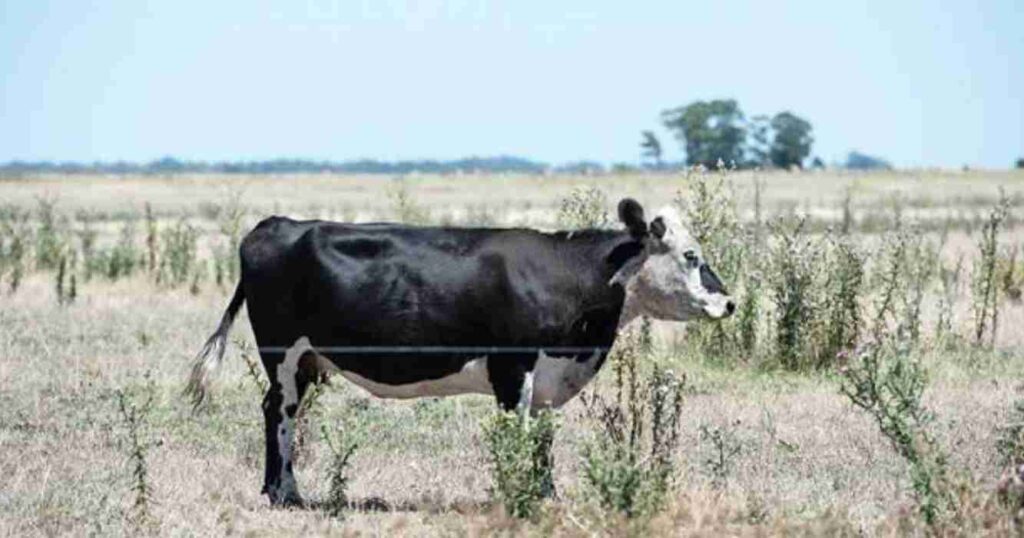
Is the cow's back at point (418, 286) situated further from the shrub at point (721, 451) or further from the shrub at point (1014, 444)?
the shrub at point (1014, 444)

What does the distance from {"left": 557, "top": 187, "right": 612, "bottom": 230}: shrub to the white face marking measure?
164 inches

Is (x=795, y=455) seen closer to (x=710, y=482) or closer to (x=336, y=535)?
(x=710, y=482)

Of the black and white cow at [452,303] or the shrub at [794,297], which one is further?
the shrub at [794,297]

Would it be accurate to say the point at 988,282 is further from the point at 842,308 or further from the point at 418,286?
the point at 418,286

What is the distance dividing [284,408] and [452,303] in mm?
1217

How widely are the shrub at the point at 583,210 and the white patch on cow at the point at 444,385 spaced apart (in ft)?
14.7

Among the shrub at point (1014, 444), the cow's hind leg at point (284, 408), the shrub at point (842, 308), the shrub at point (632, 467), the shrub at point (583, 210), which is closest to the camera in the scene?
the shrub at point (632, 467)

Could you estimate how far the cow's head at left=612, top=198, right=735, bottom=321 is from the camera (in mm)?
10539

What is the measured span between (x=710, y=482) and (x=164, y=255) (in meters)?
16.0

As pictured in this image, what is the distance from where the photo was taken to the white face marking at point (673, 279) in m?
10.5

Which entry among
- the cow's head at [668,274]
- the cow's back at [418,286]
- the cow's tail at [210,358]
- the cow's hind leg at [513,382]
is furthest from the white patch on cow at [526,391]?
the cow's tail at [210,358]

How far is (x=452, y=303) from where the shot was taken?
1037 cm

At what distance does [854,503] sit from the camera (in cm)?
1045

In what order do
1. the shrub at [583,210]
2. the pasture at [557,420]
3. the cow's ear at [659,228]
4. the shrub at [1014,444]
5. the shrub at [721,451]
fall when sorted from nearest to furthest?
the pasture at [557,420] → the shrub at [1014,444] → the shrub at [721,451] → the cow's ear at [659,228] → the shrub at [583,210]
